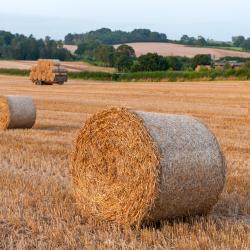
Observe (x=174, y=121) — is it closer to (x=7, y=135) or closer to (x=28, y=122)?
(x=7, y=135)

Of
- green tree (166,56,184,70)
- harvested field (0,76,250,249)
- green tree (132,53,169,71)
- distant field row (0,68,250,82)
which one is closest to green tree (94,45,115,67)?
green tree (166,56,184,70)

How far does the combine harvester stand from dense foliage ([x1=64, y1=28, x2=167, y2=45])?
6910 centimetres

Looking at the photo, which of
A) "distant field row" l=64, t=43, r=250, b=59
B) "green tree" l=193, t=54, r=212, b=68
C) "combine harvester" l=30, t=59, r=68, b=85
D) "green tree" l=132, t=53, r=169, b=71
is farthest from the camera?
"distant field row" l=64, t=43, r=250, b=59

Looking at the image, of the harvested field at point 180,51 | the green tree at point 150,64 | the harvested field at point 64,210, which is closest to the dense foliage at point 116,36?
the harvested field at point 180,51

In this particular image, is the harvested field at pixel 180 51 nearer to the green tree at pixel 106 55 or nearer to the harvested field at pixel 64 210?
the green tree at pixel 106 55

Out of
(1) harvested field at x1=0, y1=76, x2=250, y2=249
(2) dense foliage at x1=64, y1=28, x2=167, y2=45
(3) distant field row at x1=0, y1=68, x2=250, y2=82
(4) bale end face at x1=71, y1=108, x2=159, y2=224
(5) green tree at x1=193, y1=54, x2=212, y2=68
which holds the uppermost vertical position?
(2) dense foliage at x1=64, y1=28, x2=167, y2=45

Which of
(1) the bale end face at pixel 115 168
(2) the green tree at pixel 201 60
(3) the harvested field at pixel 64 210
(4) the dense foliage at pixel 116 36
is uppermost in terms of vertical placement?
(4) the dense foliage at pixel 116 36

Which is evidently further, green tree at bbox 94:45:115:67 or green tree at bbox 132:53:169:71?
green tree at bbox 94:45:115:67

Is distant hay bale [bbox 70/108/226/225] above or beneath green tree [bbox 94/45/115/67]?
above

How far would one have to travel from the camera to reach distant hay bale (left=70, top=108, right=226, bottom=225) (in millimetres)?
5699

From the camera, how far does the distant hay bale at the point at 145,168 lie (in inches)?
224

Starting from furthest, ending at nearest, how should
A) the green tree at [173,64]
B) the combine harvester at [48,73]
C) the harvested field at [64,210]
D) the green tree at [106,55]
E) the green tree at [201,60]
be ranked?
the green tree at [106,55] < the green tree at [201,60] < the green tree at [173,64] < the combine harvester at [48,73] < the harvested field at [64,210]

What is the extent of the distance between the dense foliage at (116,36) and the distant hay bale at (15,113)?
3624 inches

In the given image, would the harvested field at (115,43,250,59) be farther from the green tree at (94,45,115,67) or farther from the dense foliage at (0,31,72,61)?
the dense foliage at (0,31,72,61)
